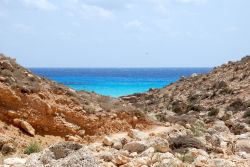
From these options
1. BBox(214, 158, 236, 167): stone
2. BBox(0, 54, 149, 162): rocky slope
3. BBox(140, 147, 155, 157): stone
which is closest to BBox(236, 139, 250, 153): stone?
BBox(0, 54, 149, 162): rocky slope

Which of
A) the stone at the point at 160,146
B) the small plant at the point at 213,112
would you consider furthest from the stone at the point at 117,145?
the small plant at the point at 213,112

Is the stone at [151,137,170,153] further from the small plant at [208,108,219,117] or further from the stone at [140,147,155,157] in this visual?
the small plant at [208,108,219,117]

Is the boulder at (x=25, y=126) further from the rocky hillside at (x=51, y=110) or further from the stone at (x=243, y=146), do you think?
the stone at (x=243, y=146)

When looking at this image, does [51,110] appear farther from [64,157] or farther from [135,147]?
[64,157]

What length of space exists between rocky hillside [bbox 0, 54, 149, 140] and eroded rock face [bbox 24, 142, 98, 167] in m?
4.38

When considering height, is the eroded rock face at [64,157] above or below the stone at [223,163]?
above

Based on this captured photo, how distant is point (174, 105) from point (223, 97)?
330 cm

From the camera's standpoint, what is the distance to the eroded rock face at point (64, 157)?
8.94 meters

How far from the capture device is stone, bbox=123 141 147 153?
11602 mm

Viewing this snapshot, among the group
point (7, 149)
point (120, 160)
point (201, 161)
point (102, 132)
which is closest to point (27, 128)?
point (7, 149)

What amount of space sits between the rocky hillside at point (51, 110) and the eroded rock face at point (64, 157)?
4385 mm

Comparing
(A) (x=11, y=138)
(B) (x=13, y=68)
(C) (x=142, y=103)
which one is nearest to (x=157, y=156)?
(A) (x=11, y=138)

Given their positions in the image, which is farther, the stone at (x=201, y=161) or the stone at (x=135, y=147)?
the stone at (x=135, y=147)

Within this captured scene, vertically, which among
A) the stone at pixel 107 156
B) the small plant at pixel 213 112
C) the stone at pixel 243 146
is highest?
the stone at pixel 107 156
